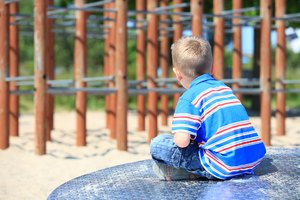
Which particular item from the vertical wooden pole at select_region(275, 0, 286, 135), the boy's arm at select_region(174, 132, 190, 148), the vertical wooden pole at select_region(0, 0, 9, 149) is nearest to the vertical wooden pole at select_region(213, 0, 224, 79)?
the vertical wooden pole at select_region(275, 0, 286, 135)

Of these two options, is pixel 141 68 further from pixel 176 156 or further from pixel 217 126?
pixel 217 126

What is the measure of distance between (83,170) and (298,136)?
4.66 m

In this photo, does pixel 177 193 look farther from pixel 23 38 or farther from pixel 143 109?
pixel 23 38

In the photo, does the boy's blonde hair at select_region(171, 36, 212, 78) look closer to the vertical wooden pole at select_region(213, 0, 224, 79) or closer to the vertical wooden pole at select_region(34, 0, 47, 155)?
the vertical wooden pole at select_region(34, 0, 47, 155)

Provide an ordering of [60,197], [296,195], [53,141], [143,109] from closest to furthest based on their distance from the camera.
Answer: [296,195], [60,197], [53,141], [143,109]

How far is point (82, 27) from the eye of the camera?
24.4 feet

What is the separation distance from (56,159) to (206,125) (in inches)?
141

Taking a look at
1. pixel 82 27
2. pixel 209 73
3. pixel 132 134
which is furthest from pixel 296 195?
Answer: pixel 132 134

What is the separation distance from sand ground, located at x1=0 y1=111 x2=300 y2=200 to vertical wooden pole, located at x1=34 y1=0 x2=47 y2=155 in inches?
11.3

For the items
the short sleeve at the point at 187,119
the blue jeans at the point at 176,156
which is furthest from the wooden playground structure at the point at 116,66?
the short sleeve at the point at 187,119

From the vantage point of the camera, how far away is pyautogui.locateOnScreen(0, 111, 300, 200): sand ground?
15.9 ft

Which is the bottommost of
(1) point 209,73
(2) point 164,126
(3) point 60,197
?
(2) point 164,126

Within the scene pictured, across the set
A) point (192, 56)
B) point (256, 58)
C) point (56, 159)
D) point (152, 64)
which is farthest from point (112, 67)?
point (192, 56)

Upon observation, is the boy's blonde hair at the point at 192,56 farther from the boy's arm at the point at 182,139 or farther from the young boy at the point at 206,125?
the boy's arm at the point at 182,139
